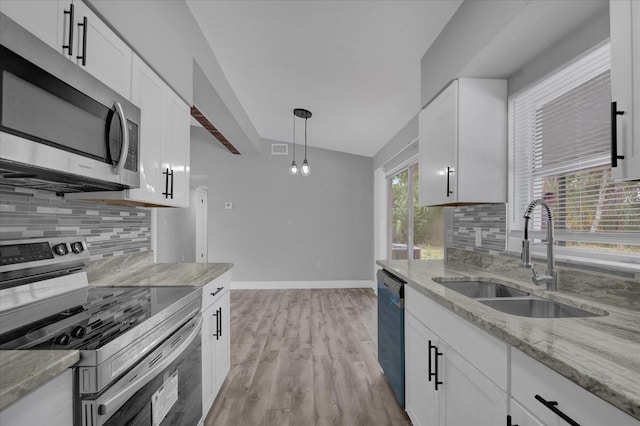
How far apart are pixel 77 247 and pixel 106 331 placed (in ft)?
2.58

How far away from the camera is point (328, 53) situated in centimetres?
264

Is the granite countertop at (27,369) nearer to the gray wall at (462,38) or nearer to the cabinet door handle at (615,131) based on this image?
the cabinet door handle at (615,131)

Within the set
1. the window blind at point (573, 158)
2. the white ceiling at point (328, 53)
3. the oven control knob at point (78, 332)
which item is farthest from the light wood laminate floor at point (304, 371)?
the white ceiling at point (328, 53)

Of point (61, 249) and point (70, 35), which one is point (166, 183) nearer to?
point (61, 249)

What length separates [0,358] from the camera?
2.46ft

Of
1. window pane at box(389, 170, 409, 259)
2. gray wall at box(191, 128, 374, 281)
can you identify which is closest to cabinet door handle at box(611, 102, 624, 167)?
window pane at box(389, 170, 409, 259)

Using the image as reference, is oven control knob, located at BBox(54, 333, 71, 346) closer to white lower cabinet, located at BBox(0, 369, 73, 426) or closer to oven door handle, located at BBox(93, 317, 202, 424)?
white lower cabinet, located at BBox(0, 369, 73, 426)

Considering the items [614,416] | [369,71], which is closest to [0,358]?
[614,416]

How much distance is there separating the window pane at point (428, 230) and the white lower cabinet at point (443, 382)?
5.48 feet

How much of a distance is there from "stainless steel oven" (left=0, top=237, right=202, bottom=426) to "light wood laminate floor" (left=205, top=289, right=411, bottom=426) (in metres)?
0.59

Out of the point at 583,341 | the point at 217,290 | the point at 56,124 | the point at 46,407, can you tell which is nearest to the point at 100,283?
the point at 217,290

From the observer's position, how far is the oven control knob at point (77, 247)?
1.51m

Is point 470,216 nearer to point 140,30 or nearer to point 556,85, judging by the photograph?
point 556,85

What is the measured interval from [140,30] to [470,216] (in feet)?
8.28
